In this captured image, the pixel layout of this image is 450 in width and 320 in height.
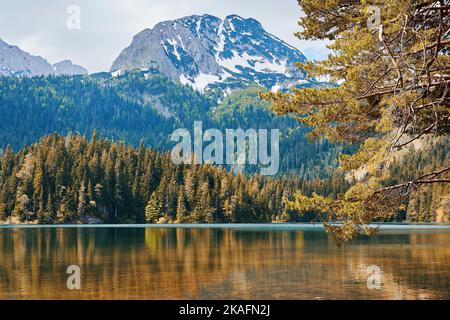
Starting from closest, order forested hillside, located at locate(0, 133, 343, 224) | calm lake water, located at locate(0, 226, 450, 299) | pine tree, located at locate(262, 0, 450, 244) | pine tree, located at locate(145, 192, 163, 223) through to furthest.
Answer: pine tree, located at locate(262, 0, 450, 244) → calm lake water, located at locate(0, 226, 450, 299) → forested hillside, located at locate(0, 133, 343, 224) → pine tree, located at locate(145, 192, 163, 223)

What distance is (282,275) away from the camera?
32.8 metres

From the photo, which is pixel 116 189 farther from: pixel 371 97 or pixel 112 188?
pixel 371 97

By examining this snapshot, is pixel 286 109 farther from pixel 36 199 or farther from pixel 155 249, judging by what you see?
pixel 36 199

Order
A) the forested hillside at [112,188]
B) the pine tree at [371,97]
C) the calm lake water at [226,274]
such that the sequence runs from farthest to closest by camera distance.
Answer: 1. the forested hillside at [112,188]
2. the calm lake water at [226,274]
3. the pine tree at [371,97]

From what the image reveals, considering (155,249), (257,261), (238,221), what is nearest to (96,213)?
(238,221)

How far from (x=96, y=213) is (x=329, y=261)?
118902mm

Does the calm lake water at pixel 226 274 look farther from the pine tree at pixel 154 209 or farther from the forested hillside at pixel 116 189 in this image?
the pine tree at pixel 154 209

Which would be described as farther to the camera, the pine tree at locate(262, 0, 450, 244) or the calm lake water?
the calm lake water

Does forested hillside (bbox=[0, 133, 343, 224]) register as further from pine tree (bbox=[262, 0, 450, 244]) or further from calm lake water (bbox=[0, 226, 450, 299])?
pine tree (bbox=[262, 0, 450, 244])

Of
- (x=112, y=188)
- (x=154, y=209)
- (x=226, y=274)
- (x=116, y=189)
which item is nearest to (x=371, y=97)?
(x=226, y=274)

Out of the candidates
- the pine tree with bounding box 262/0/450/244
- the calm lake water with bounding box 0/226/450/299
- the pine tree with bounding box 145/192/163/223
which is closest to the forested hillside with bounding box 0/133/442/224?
the pine tree with bounding box 145/192/163/223

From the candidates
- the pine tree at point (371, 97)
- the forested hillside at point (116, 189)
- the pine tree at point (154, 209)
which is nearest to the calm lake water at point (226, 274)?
the pine tree at point (371, 97)

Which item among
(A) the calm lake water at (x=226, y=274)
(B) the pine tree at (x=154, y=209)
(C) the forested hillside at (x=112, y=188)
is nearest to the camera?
(A) the calm lake water at (x=226, y=274)
